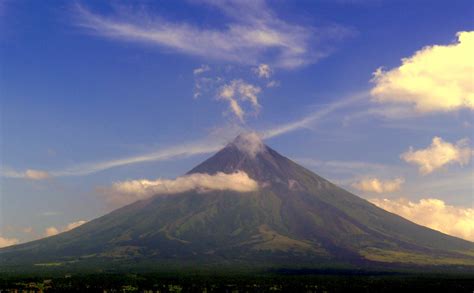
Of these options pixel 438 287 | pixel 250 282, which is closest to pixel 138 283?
pixel 250 282

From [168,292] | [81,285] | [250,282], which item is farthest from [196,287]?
[81,285]

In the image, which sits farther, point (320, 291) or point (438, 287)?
point (438, 287)

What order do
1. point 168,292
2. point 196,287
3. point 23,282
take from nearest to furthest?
point 168,292
point 196,287
point 23,282

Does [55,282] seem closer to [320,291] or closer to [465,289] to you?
[320,291]

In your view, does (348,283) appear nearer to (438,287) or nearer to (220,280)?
(438,287)

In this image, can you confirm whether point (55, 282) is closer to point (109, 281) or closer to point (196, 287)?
point (109, 281)

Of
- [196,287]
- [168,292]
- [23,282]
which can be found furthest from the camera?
[23,282]

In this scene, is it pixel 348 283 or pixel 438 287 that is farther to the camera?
pixel 348 283

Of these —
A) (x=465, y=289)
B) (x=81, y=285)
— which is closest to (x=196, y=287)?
(x=81, y=285)
